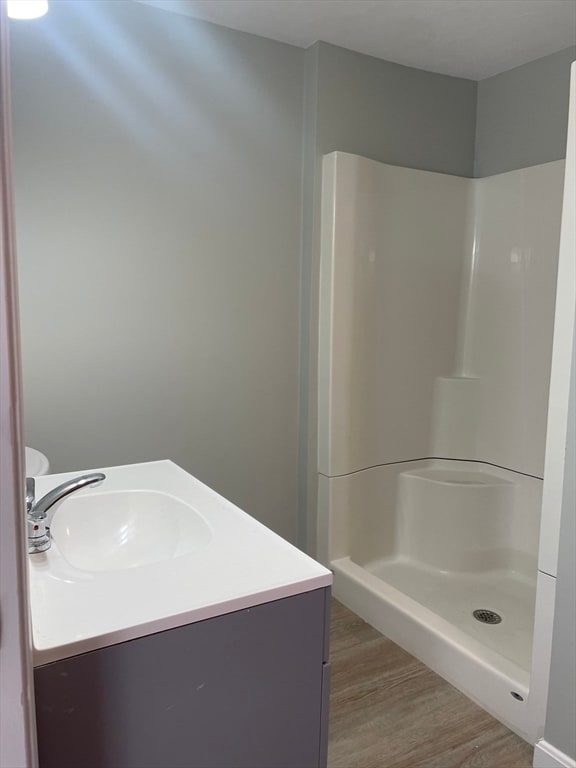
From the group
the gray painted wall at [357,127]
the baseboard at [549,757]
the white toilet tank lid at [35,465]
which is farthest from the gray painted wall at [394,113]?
the baseboard at [549,757]

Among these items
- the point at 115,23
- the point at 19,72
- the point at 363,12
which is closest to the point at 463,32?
the point at 363,12

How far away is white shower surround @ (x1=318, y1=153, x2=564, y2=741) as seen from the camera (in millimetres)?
2584

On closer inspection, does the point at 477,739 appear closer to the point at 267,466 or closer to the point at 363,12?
the point at 267,466

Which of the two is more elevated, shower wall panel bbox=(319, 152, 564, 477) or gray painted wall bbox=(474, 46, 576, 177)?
gray painted wall bbox=(474, 46, 576, 177)

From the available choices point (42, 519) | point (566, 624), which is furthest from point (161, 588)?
point (566, 624)

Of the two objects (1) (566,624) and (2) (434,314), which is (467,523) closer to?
(2) (434,314)

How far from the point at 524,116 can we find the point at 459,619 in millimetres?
2202

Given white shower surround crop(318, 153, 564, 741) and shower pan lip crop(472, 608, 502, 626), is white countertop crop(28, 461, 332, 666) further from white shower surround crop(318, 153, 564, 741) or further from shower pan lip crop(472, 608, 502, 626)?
shower pan lip crop(472, 608, 502, 626)

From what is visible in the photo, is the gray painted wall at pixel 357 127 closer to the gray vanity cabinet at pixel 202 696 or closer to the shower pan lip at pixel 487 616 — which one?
the shower pan lip at pixel 487 616

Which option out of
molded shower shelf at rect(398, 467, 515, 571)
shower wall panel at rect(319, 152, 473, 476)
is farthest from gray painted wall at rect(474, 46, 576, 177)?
molded shower shelf at rect(398, 467, 515, 571)

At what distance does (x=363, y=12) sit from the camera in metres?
2.21

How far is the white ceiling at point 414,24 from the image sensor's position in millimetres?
2160

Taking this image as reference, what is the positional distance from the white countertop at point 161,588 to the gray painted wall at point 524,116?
7.36 ft

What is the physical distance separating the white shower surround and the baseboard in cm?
71
